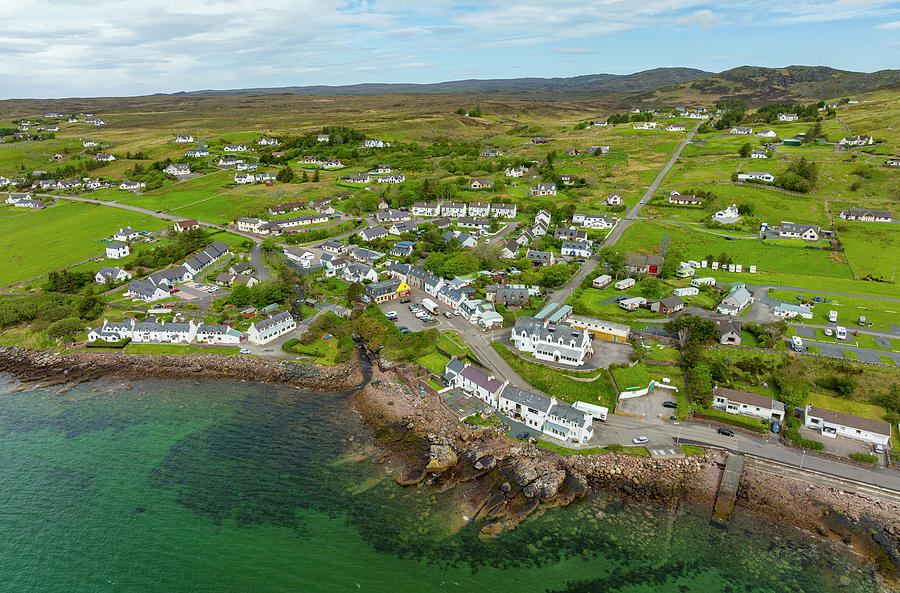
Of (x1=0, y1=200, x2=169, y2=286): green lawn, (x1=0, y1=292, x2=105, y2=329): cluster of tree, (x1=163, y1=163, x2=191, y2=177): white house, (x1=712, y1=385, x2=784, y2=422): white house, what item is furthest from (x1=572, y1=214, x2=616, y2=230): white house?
(x1=163, y1=163, x2=191, y2=177): white house

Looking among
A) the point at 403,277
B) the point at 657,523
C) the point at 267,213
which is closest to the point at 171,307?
the point at 403,277

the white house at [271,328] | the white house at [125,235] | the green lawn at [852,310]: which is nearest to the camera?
the green lawn at [852,310]

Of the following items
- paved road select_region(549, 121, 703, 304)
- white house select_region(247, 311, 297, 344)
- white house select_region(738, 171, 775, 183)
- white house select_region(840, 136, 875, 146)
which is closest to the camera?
white house select_region(247, 311, 297, 344)

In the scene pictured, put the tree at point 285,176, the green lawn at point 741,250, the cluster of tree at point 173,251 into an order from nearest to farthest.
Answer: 1. the green lawn at point 741,250
2. the cluster of tree at point 173,251
3. the tree at point 285,176

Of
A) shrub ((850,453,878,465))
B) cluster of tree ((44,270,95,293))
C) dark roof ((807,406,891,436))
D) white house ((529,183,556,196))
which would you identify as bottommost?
shrub ((850,453,878,465))

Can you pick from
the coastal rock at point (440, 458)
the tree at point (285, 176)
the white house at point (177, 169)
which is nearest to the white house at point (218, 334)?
the coastal rock at point (440, 458)

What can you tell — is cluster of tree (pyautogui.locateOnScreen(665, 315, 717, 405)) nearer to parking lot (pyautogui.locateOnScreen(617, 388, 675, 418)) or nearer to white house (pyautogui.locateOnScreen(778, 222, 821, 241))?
parking lot (pyautogui.locateOnScreen(617, 388, 675, 418))

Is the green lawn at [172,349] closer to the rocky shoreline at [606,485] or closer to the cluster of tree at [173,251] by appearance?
the rocky shoreline at [606,485]

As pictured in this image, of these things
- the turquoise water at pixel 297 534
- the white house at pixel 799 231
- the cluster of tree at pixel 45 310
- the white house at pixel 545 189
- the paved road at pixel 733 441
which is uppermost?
the white house at pixel 545 189
